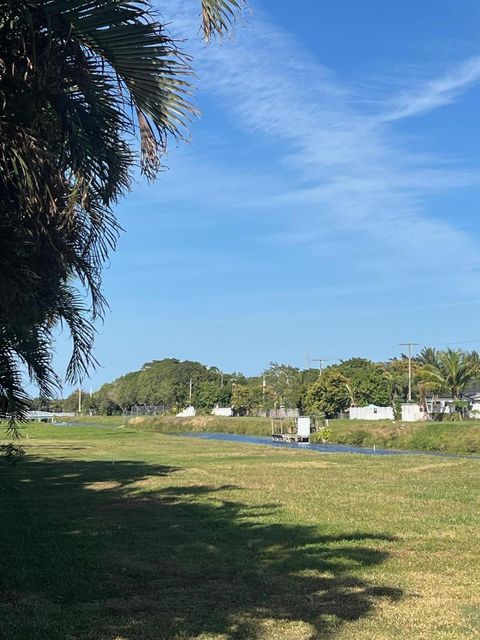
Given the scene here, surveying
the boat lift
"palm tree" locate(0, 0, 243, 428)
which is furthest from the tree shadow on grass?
the boat lift

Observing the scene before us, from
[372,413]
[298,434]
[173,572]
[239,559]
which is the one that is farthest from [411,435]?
[173,572]

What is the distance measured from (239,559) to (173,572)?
934 mm

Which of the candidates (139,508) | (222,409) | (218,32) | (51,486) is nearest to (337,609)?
(218,32)

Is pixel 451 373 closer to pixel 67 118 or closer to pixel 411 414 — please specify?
pixel 411 414

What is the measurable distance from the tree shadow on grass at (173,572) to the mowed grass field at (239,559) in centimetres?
2

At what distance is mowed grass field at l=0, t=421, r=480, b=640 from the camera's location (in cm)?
588

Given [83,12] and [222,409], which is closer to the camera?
[83,12]

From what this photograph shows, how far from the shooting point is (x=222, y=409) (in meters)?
96.3

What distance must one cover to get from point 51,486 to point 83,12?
1367 centimetres

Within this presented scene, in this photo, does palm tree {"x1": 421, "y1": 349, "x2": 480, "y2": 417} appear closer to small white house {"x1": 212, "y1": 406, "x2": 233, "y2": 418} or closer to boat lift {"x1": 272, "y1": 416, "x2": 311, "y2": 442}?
boat lift {"x1": 272, "y1": 416, "x2": 311, "y2": 442}

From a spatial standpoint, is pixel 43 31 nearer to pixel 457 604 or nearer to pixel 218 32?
pixel 218 32

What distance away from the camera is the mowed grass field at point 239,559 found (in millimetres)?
5875

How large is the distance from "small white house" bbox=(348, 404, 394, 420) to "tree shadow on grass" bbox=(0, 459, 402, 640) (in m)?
50.9

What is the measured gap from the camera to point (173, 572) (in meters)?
7.86
